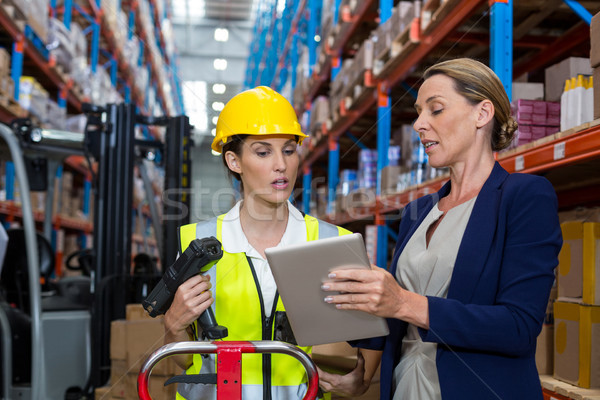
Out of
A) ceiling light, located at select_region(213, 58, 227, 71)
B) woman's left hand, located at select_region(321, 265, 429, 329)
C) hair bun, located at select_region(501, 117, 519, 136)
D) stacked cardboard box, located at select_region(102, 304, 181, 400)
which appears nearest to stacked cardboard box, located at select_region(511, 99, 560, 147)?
hair bun, located at select_region(501, 117, 519, 136)

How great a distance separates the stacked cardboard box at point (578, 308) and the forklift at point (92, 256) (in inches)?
96.4

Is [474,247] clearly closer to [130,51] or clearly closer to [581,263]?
[581,263]

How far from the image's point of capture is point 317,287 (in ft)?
4.41

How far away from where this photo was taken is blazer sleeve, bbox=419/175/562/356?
4.15 ft

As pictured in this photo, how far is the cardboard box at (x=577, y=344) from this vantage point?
2.04 metres

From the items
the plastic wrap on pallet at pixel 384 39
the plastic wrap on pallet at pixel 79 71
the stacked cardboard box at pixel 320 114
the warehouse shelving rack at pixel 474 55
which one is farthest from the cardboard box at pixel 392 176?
the plastic wrap on pallet at pixel 79 71

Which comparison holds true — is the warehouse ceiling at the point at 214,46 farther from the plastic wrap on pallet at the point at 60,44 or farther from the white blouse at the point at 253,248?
the white blouse at the point at 253,248

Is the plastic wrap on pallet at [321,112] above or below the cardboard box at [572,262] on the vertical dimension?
above

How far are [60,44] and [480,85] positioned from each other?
6.81m

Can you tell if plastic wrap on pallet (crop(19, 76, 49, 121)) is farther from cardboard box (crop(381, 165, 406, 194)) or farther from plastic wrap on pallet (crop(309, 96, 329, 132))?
cardboard box (crop(381, 165, 406, 194))

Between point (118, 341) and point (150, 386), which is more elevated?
point (118, 341)

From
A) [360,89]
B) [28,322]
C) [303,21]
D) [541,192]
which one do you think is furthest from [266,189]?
[303,21]

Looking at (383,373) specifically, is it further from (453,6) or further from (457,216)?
(453,6)

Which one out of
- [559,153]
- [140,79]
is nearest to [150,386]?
[559,153]
